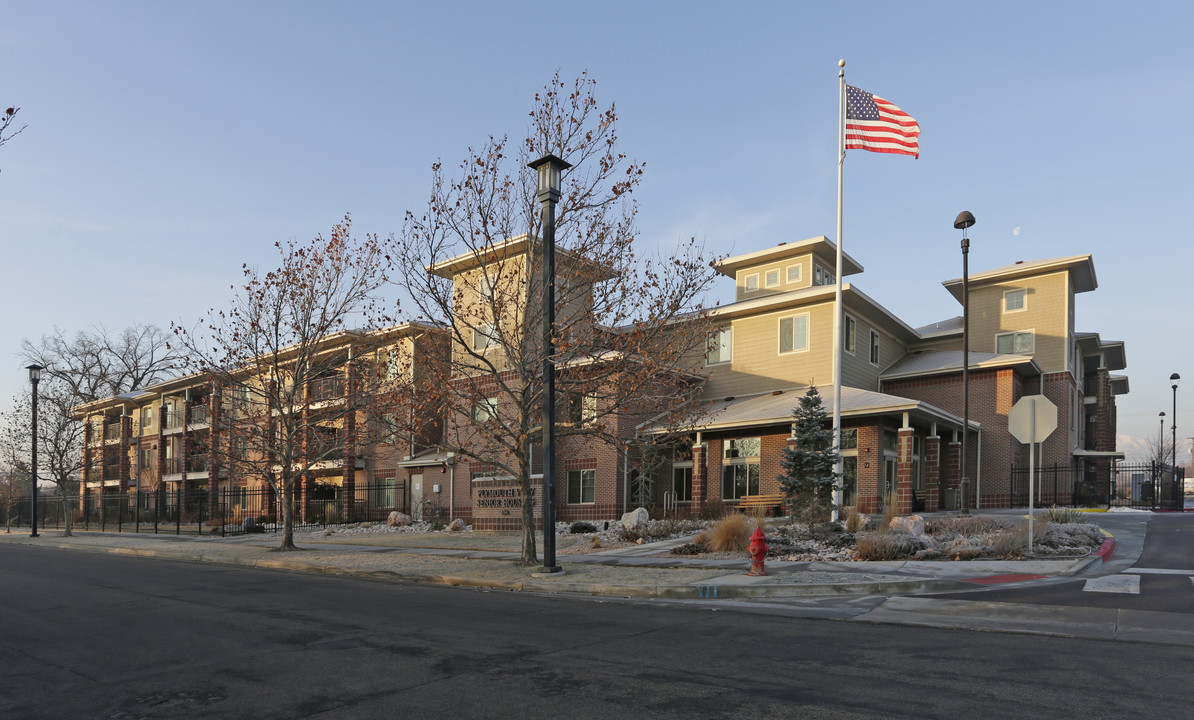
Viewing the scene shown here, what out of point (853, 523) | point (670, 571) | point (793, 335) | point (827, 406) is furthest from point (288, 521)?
point (793, 335)

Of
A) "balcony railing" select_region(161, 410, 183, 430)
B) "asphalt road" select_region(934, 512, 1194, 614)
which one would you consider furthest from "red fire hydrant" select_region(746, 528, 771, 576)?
"balcony railing" select_region(161, 410, 183, 430)

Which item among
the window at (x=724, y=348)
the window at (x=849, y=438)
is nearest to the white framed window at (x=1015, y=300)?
the window at (x=849, y=438)

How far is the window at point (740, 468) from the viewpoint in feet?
105

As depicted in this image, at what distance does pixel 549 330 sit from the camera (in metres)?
14.4

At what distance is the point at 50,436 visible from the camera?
44.8m

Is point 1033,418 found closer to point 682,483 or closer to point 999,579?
point 999,579

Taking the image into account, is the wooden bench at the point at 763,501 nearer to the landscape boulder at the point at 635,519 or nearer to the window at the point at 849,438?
the window at the point at 849,438

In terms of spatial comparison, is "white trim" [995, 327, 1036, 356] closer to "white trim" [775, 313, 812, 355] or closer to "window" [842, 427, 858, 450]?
"white trim" [775, 313, 812, 355]

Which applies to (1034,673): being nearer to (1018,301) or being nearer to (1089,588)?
(1089,588)

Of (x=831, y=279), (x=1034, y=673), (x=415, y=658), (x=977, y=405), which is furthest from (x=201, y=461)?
(x=1034, y=673)

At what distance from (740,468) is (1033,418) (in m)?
18.5

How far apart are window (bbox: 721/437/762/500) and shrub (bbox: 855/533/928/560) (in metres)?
16.0

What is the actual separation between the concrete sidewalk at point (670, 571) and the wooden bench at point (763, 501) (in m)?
10.8

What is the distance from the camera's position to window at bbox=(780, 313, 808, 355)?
33094 millimetres
